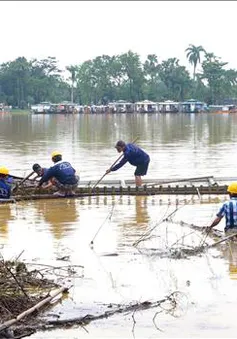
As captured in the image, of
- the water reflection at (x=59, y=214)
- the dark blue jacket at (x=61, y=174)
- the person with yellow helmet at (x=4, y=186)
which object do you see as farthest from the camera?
the dark blue jacket at (x=61, y=174)

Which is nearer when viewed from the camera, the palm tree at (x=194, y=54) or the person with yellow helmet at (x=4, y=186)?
the person with yellow helmet at (x=4, y=186)

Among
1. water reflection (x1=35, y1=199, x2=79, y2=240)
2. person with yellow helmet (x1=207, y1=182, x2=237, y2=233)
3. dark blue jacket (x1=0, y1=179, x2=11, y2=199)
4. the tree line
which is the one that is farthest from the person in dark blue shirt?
the tree line

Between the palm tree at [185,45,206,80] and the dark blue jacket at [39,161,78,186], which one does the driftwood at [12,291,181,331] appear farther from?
the palm tree at [185,45,206,80]

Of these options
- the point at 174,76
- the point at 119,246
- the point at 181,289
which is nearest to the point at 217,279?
the point at 181,289

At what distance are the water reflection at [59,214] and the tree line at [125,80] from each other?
10279 centimetres

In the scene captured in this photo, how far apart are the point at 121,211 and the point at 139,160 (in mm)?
3041

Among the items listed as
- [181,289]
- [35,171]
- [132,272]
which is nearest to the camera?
[181,289]

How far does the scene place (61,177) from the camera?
15805 mm

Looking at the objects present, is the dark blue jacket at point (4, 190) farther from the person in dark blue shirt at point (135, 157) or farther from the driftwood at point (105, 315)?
the driftwood at point (105, 315)

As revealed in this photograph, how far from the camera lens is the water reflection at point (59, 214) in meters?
12.1

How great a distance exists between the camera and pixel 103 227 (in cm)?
1238

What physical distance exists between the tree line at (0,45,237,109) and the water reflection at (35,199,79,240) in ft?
337

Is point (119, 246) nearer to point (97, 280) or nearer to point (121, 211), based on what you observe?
point (97, 280)

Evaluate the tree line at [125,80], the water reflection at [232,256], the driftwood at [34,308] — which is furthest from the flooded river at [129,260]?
the tree line at [125,80]
